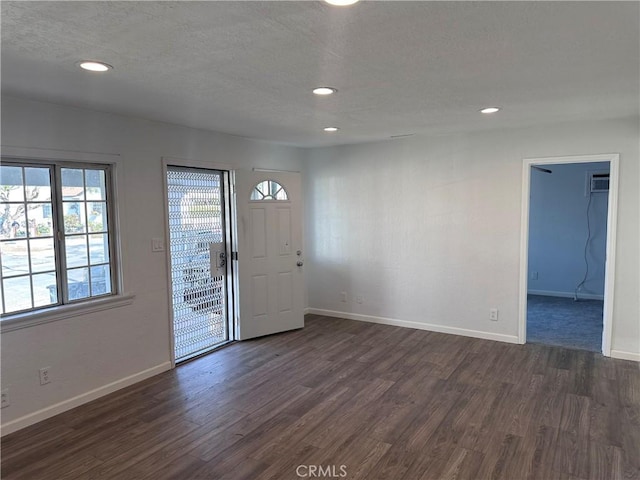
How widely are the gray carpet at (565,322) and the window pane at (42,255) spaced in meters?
4.70

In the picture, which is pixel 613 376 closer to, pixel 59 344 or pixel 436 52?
pixel 436 52

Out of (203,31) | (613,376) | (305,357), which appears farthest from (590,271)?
(203,31)

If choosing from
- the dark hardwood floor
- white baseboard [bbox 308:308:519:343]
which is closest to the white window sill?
the dark hardwood floor

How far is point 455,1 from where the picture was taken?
1612 millimetres

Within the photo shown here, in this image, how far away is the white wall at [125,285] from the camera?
9.75 feet

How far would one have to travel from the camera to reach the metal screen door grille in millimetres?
4195

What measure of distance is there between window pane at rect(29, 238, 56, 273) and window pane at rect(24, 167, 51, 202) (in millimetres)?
312

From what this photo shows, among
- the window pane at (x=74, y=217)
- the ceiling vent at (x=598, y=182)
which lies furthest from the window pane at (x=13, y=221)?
the ceiling vent at (x=598, y=182)

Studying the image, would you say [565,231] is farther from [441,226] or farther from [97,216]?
[97,216]

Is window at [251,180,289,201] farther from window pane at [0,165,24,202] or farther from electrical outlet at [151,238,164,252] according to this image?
window pane at [0,165,24,202]

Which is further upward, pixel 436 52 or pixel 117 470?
pixel 436 52

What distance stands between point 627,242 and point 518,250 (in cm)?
95

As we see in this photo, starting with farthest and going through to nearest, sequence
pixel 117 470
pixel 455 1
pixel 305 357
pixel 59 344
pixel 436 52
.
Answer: pixel 305 357 < pixel 59 344 < pixel 117 470 < pixel 436 52 < pixel 455 1

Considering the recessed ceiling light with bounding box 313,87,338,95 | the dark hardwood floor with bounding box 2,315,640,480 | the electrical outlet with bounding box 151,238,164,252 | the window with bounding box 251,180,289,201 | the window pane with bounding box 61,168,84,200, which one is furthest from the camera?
the window with bounding box 251,180,289,201
